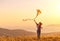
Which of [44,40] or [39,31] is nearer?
[44,40]

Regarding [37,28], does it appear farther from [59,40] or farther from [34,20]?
[59,40]

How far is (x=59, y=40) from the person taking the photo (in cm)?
2780

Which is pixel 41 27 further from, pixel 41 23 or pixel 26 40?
pixel 26 40

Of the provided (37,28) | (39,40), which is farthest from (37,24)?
(39,40)

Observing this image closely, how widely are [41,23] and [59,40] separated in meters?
3.23

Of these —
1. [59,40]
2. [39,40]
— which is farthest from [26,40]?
[59,40]

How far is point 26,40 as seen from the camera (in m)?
27.6

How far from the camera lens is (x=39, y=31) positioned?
101 ft

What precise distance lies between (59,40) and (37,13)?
452 centimetres

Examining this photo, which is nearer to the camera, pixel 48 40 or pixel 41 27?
pixel 48 40

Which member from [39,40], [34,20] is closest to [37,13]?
[34,20]

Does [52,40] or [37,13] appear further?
[37,13]

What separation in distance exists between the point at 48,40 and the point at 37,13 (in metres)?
4.07

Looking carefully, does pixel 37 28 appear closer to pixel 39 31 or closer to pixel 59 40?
pixel 39 31
